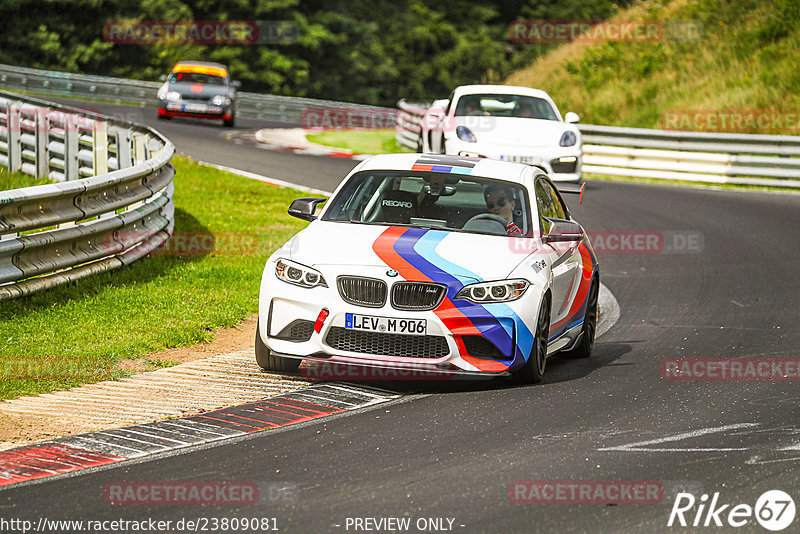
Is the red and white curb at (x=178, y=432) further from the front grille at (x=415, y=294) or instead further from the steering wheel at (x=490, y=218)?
the steering wheel at (x=490, y=218)

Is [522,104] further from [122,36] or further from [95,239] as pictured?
[122,36]

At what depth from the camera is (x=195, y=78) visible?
3288 centimetres

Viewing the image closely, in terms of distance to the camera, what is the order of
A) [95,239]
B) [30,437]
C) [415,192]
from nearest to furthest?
[30,437], [415,192], [95,239]

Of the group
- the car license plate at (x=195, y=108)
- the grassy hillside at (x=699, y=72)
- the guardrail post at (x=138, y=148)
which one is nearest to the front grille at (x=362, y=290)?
the guardrail post at (x=138, y=148)

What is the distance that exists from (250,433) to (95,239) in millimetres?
4631

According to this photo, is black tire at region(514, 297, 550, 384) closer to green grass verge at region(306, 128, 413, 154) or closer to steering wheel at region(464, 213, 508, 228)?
steering wheel at region(464, 213, 508, 228)

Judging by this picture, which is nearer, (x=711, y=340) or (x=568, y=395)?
(x=568, y=395)

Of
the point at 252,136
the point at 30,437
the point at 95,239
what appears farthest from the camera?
→ the point at 252,136

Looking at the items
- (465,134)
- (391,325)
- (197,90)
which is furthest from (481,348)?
(197,90)

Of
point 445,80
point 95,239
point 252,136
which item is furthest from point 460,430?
point 445,80

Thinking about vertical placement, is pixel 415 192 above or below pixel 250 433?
above

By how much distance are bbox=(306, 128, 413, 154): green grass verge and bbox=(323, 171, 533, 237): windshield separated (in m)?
18.1

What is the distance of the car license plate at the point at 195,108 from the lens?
31.8 metres

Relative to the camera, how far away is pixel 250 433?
6.62 meters
